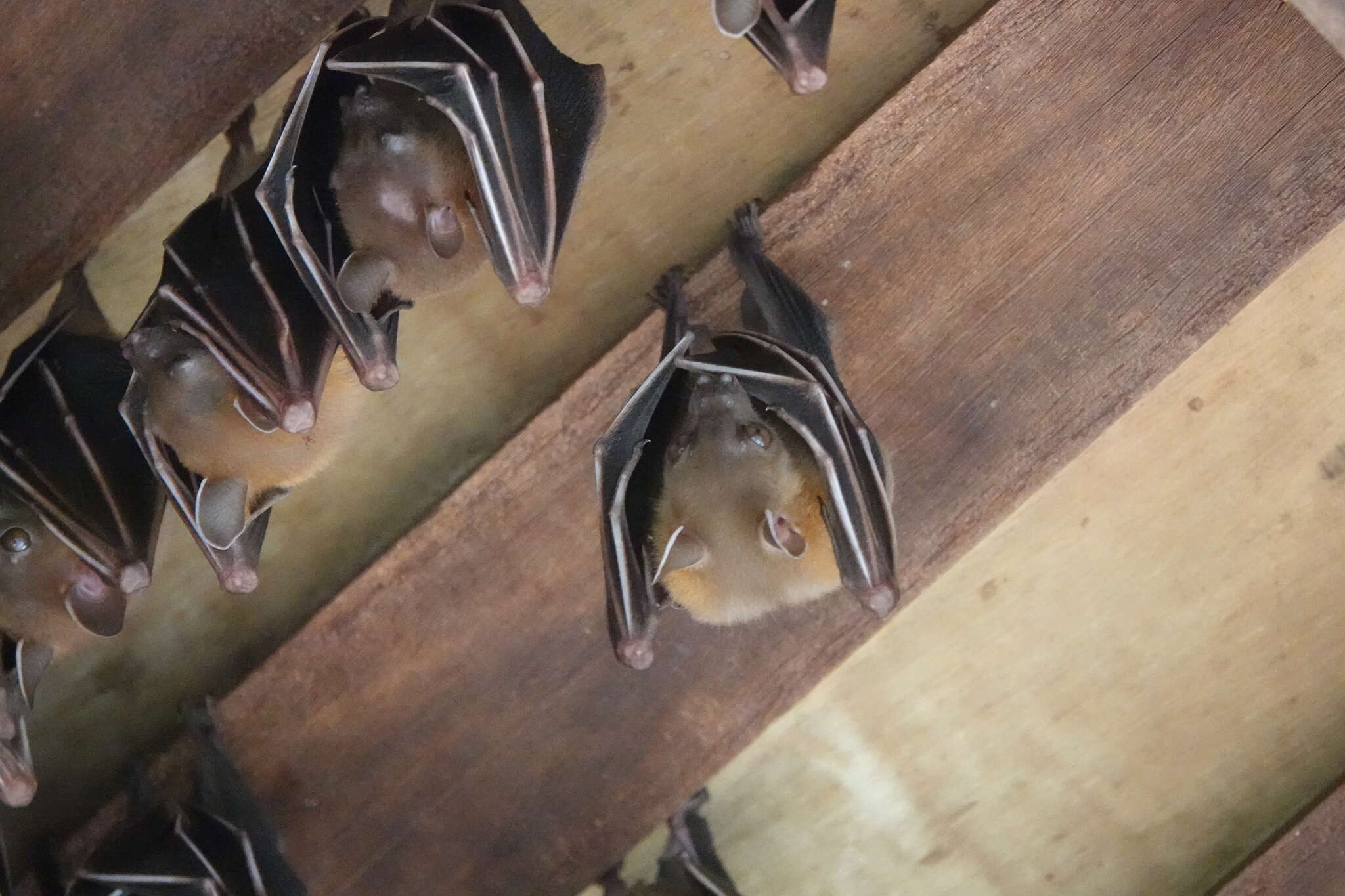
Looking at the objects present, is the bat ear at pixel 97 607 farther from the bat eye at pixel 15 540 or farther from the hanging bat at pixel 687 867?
the hanging bat at pixel 687 867

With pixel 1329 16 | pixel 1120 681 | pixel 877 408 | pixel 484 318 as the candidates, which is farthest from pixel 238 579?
pixel 1329 16

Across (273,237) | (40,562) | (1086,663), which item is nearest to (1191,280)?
(1086,663)

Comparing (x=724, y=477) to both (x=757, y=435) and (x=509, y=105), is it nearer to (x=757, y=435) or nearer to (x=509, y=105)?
(x=757, y=435)

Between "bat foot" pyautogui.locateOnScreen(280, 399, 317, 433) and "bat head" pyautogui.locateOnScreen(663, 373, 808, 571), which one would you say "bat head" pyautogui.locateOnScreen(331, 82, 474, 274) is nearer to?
"bat foot" pyautogui.locateOnScreen(280, 399, 317, 433)

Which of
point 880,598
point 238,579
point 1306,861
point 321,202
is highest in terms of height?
point 321,202

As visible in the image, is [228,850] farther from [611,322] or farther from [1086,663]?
[1086,663]

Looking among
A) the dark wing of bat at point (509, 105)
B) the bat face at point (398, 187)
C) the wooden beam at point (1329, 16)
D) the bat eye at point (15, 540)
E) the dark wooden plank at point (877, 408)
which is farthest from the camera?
the bat eye at point (15, 540)

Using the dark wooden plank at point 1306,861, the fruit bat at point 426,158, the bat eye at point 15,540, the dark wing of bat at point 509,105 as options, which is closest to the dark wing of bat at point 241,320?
the fruit bat at point 426,158
